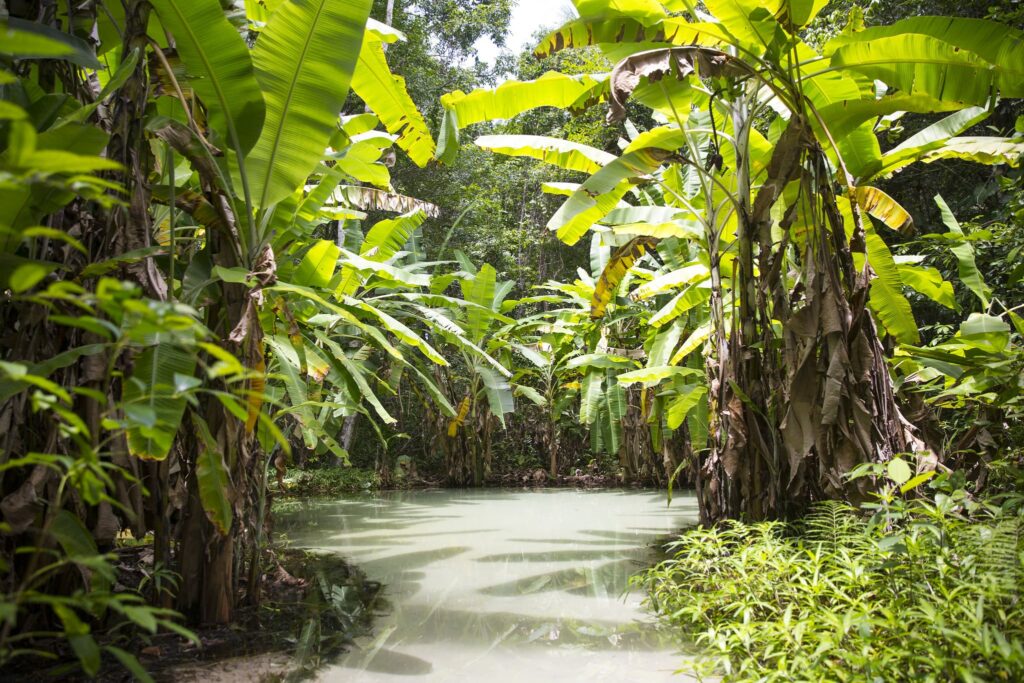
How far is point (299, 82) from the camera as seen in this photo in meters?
2.99

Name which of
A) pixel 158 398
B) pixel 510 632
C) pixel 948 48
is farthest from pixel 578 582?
pixel 948 48

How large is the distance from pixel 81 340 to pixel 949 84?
13.8 feet

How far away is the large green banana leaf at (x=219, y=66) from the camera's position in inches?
106

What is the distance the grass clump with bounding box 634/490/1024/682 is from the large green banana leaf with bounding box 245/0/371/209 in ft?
8.37

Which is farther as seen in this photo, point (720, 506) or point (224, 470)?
point (720, 506)

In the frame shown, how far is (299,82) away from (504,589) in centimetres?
285

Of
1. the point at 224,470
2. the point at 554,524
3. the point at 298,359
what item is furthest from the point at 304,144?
the point at 554,524

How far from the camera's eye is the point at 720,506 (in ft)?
12.5

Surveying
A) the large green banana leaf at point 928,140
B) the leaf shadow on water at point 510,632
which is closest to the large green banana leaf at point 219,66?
the leaf shadow on water at point 510,632

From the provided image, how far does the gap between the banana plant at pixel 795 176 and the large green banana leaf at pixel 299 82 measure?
113cm

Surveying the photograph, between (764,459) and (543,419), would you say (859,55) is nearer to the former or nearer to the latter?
(764,459)

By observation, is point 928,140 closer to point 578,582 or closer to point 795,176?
point 795,176

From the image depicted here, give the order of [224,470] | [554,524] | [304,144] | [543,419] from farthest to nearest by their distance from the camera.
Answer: [543,419], [554,524], [304,144], [224,470]

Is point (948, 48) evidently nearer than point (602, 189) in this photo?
Yes
